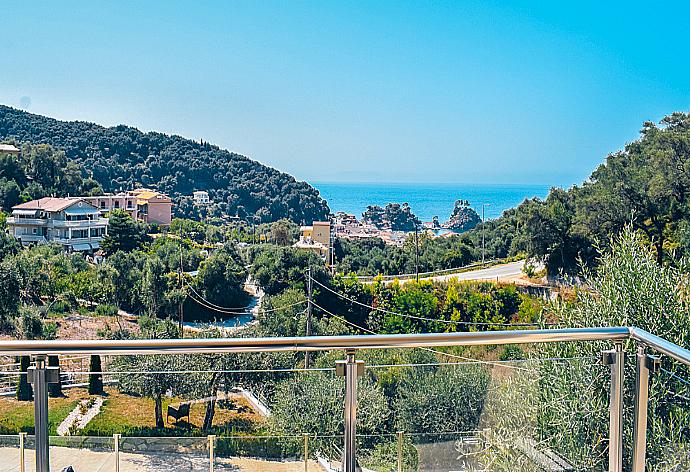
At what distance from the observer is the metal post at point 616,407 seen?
195 centimetres

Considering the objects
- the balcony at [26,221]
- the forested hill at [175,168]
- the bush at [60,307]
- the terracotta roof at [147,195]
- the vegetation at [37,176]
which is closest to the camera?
the bush at [60,307]

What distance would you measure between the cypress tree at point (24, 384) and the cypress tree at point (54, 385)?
0.05 m

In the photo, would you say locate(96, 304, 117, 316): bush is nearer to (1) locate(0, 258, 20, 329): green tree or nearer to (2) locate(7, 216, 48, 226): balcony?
(1) locate(0, 258, 20, 329): green tree

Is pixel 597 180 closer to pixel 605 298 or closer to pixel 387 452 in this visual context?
pixel 605 298

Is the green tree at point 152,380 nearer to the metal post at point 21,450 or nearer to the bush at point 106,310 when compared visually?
the metal post at point 21,450

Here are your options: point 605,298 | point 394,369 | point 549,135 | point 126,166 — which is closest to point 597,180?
point 605,298

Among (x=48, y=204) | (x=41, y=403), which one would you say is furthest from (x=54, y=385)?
(x=48, y=204)

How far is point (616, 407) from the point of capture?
1.97 meters

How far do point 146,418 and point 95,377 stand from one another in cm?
23

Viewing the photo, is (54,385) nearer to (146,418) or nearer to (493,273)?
(146,418)

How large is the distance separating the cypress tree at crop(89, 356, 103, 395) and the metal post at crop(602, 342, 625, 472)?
1.59m

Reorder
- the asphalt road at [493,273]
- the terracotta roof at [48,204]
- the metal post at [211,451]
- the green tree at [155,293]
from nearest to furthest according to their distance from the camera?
the metal post at [211,451], the asphalt road at [493,273], the green tree at [155,293], the terracotta roof at [48,204]

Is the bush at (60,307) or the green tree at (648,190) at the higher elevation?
the green tree at (648,190)

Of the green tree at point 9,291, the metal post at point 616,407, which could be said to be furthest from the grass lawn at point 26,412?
the green tree at point 9,291
